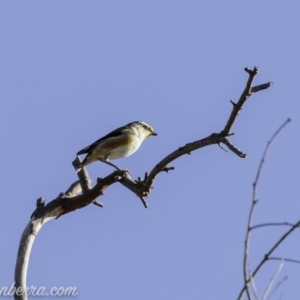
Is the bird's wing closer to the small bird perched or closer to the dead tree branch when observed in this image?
the small bird perched

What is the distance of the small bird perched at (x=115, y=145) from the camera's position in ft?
34.6

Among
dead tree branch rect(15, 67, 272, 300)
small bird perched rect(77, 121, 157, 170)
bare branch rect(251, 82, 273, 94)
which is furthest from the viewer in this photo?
small bird perched rect(77, 121, 157, 170)

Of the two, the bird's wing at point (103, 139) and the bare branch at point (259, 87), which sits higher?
the bird's wing at point (103, 139)

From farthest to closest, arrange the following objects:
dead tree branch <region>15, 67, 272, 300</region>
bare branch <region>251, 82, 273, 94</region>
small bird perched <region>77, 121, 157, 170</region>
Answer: small bird perched <region>77, 121, 157, 170</region> → dead tree branch <region>15, 67, 272, 300</region> → bare branch <region>251, 82, 273, 94</region>

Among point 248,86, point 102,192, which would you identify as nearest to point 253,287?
point 248,86

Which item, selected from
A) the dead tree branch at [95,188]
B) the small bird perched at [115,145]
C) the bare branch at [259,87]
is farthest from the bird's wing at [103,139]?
the bare branch at [259,87]

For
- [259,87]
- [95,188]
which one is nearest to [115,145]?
[95,188]

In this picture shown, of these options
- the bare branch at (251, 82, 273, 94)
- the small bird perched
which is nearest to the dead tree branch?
the bare branch at (251, 82, 273, 94)

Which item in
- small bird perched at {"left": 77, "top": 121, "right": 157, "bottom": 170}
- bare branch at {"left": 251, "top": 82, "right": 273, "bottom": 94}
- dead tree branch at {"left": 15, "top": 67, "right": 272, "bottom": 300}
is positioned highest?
small bird perched at {"left": 77, "top": 121, "right": 157, "bottom": 170}

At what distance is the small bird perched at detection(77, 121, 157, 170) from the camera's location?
1055 cm

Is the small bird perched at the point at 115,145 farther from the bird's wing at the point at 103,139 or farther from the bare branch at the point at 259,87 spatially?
the bare branch at the point at 259,87

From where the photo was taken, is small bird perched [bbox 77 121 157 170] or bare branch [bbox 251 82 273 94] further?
small bird perched [bbox 77 121 157 170]

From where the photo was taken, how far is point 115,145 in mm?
11039

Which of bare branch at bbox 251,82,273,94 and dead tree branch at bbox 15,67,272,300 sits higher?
bare branch at bbox 251,82,273,94
